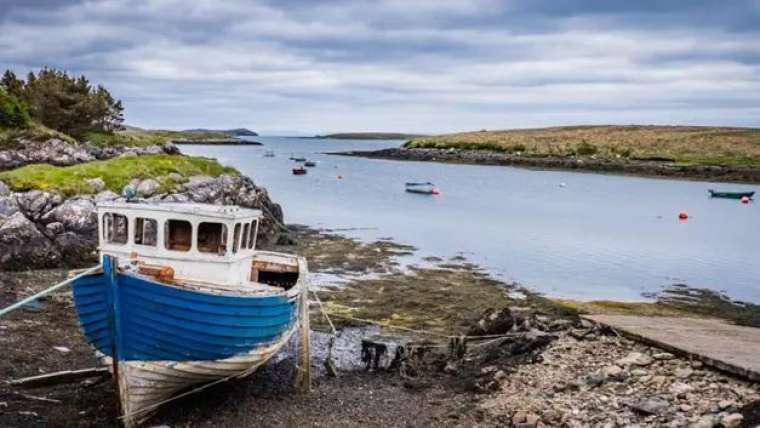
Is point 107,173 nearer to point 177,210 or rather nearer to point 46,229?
point 46,229

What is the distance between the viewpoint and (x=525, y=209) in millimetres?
66062

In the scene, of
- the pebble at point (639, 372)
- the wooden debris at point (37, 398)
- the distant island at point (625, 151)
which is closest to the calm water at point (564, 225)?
the distant island at point (625, 151)

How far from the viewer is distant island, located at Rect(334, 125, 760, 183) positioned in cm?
10469

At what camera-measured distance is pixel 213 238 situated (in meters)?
15.7

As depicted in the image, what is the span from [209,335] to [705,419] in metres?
Result: 9.09

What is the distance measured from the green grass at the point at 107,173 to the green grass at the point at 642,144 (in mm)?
88970

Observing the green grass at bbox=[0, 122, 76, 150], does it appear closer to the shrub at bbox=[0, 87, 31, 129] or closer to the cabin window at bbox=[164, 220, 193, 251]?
the shrub at bbox=[0, 87, 31, 129]

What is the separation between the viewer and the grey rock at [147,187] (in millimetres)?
33656

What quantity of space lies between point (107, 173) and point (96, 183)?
144 centimetres

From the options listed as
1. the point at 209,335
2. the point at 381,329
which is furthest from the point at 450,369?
the point at 209,335

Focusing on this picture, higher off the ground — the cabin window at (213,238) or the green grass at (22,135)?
the green grass at (22,135)

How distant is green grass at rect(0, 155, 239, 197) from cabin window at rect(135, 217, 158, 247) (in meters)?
16.3

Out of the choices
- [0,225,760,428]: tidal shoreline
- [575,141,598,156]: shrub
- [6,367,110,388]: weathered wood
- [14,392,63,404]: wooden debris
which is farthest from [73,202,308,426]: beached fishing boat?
[575,141,598,156]: shrub

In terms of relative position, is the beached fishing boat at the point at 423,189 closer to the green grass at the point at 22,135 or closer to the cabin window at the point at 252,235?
the green grass at the point at 22,135
